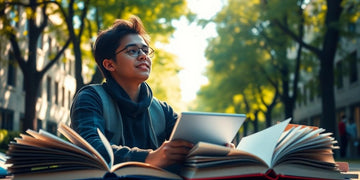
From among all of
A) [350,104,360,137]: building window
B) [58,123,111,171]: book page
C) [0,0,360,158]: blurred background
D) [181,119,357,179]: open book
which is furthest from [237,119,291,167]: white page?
[350,104,360,137]: building window

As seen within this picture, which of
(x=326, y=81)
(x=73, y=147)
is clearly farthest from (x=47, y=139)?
(x=326, y=81)

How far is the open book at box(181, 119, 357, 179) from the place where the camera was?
1.99 metres

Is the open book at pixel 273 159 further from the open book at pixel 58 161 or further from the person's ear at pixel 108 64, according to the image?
the person's ear at pixel 108 64

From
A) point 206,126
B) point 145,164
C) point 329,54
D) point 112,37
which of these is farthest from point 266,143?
point 329,54

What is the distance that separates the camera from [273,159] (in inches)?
80.7

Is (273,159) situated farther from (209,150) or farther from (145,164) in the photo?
(145,164)

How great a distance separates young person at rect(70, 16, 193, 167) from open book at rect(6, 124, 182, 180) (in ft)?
1.11

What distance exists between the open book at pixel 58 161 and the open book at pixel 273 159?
0.16 meters

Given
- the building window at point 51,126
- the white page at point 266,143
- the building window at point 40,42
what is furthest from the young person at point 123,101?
the building window at point 51,126

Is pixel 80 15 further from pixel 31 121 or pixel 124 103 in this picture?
pixel 124 103

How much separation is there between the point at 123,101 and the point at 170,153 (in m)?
0.71

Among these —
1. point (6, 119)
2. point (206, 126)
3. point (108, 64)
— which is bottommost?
point (206, 126)

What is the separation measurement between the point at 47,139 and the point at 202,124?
2.13 ft

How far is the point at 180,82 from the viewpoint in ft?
132
